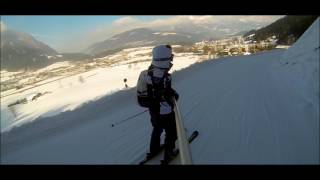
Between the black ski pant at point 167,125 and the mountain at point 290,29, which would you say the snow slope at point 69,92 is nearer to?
the black ski pant at point 167,125

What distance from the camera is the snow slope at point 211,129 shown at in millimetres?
Result: 4695

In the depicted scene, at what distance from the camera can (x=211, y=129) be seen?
18.7 ft

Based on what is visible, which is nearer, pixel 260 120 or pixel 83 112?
pixel 260 120

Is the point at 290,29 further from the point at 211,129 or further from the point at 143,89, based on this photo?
the point at 143,89

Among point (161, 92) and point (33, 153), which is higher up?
point (161, 92)

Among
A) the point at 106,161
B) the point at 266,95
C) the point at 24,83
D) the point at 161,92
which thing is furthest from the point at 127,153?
the point at 266,95

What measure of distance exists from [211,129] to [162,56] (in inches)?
86.7

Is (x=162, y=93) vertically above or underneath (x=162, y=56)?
underneath

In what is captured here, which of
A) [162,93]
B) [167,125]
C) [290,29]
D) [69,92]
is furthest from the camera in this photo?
[290,29]

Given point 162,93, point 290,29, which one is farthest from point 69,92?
point 290,29

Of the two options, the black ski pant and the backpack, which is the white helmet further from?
the black ski pant

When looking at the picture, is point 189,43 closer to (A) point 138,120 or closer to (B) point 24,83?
(A) point 138,120

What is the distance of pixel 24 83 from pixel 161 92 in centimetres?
469
